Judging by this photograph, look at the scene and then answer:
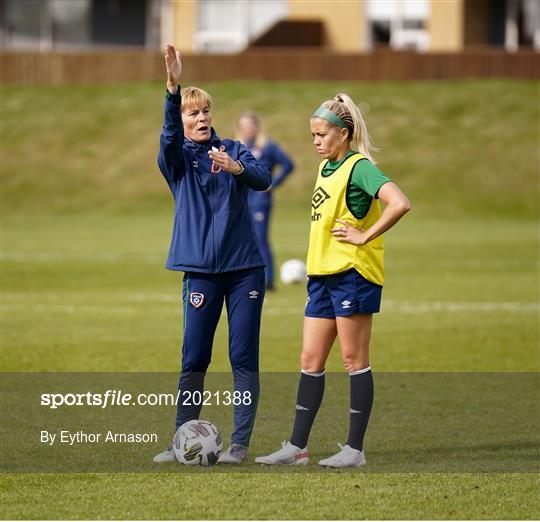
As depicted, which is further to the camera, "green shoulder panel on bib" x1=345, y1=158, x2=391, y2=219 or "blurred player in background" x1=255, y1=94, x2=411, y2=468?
"blurred player in background" x1=255, y1=94, x2=411, y2=468

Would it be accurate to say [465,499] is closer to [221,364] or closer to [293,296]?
[221,364]

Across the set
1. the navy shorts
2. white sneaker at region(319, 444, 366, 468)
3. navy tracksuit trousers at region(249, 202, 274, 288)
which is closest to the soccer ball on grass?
white sneaker at region(319, 444, 366, 468)

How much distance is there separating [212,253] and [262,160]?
9.29m

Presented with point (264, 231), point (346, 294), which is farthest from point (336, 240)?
point (264, 231)

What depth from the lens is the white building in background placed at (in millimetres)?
51719

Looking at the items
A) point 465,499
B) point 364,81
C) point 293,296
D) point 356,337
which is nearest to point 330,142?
point 356,337

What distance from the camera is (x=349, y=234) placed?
7254mm

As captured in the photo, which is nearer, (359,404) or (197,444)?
A: (197,444)

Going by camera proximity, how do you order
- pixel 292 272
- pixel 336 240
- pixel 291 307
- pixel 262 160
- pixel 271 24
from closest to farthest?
pixel 336 240 < pixel 291 307 < pixel 262 160 < pixel 292 272 < pixel 271 24

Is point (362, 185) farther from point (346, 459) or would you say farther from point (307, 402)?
point (346, 459)

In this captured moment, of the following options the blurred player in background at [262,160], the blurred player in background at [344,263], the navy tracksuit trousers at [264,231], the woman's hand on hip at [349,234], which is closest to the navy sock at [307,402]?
the blurred player in background at [344,263]

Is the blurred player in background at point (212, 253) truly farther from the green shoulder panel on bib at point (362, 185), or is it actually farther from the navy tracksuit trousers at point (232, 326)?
the green shoulder panel on bib at point (362, 185)

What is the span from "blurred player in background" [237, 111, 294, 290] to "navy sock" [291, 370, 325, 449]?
892 cm

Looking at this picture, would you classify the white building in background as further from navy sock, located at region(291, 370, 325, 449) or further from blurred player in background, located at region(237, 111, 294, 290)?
navy sock, located at region(291, 370, 325, 449)
